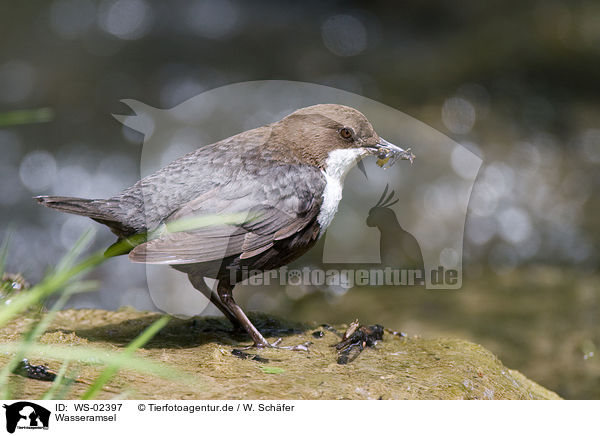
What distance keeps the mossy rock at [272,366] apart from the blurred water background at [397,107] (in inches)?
90.1

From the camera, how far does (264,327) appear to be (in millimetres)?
3521

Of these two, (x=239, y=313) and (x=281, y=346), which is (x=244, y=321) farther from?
(x=281, y=346)

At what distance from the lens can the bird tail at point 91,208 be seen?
108 inches

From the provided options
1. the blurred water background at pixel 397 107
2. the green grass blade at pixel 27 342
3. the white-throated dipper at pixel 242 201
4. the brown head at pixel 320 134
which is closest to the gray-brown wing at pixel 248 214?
the white-throated dipper at pixel 242 201

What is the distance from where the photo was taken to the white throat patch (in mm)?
3234

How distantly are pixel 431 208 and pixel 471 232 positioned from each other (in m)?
0.53

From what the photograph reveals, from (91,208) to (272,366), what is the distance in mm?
1076

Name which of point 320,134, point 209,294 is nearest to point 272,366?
point 209,294

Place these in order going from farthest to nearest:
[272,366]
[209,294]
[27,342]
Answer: [209,294] < [272,366] < [27,342]
